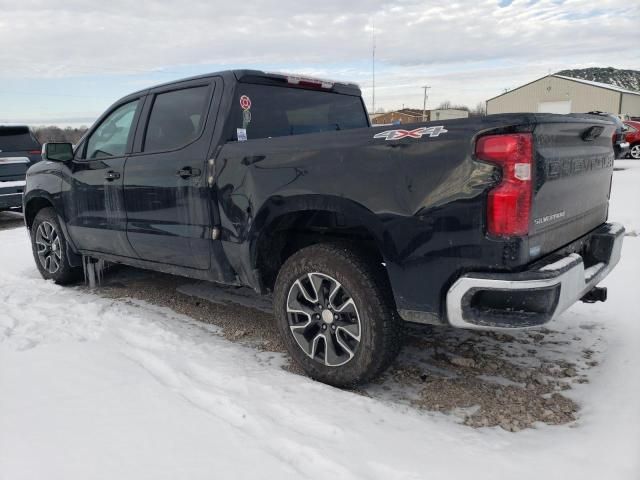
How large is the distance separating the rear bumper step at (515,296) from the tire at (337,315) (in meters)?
0.44

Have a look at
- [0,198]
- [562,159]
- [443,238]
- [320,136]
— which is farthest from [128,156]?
[0,198]

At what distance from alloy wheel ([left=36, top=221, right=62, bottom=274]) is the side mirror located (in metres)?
0.82

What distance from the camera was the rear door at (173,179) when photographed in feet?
11.9

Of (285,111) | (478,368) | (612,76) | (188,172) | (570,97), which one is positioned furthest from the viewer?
(612,76)

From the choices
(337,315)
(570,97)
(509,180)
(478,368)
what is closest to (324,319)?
(337,315)

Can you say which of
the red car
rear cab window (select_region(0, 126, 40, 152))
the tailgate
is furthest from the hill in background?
the tailgate

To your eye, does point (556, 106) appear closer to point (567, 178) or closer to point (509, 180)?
point (567, 178)

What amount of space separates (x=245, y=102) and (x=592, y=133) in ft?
7.26

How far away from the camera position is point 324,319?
306cm

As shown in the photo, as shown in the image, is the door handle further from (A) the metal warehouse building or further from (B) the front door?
(A) the metal warehouse building

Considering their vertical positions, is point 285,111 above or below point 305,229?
above

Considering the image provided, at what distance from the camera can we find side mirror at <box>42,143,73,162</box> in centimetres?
473

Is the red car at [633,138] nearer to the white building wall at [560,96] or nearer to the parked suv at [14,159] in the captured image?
the parked suv at [14,159]

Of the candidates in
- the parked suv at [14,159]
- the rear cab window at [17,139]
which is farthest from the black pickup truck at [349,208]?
the rear cab window at [17,139]
